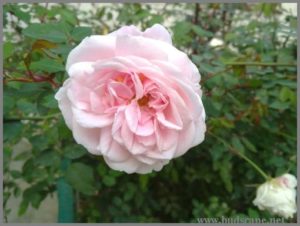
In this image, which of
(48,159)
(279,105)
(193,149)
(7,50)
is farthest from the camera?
(193,149)

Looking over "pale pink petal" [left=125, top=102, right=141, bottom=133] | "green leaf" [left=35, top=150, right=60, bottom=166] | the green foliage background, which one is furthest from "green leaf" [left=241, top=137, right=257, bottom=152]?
"pale pink petal" [left=125, top=102, right=141, bottom=133]

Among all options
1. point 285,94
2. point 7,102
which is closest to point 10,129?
point 7,102

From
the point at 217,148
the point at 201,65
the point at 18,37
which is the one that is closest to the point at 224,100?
the point at 217,148

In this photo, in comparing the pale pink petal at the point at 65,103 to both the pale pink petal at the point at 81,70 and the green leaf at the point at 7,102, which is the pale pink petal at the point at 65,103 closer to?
the pale pink petal at the point at 81,70

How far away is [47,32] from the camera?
728 millimetres

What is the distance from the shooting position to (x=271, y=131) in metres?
1.17

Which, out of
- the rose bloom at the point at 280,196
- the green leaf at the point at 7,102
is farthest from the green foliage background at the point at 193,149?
the rose bloom at the point at 280,196

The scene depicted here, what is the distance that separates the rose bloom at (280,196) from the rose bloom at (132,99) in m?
0.41

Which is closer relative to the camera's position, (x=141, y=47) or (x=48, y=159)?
(x=141, y=47)

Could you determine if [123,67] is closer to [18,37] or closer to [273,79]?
[273,79]

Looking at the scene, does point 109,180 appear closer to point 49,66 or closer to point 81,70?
point 49,66

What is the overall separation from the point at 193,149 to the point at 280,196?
0.39 m

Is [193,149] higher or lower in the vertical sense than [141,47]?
lower

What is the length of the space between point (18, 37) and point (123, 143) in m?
1.02
